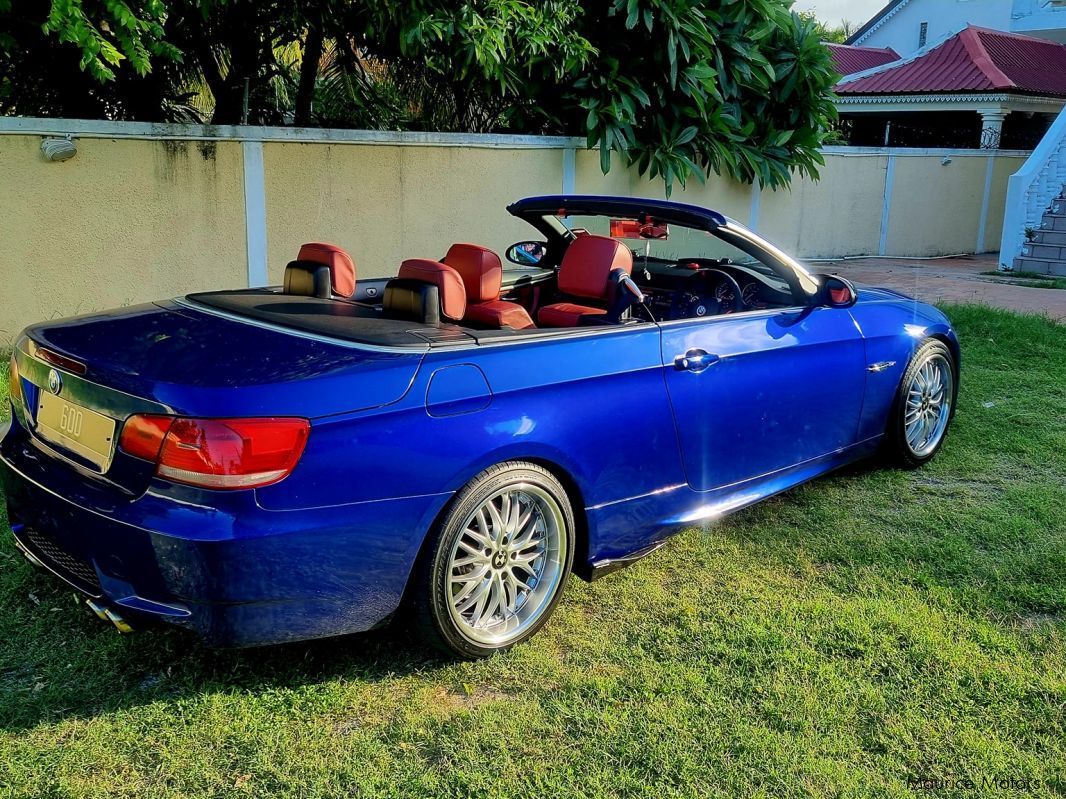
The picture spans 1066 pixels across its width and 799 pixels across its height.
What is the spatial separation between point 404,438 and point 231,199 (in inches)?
245

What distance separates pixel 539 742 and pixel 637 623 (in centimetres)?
83

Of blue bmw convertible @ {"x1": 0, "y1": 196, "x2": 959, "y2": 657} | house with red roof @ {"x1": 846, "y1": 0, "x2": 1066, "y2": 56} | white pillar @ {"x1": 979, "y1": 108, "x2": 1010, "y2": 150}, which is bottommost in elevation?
blue bmw convertible @ {"x1": 0, "y1": 196, "x2": 959, "y2": 657}

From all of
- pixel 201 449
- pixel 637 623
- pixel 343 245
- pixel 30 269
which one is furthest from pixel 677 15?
pixel 201 449

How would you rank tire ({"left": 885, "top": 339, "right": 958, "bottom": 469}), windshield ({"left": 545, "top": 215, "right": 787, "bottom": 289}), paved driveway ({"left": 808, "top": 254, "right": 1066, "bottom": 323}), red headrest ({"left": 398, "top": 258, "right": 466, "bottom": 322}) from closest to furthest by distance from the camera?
red headrest ({"left": 398, "top": 258, "right": 466, "bottom": 322}), windshield ({"left": 545, "top": 215, "right": 787, "bottom": 289}), tire ({"left": 885, "top": 339, "right": 958, "bottom": 469}), paved driveway ({"left": 808, "top": 254, "right": 1066, "bottom": 323})

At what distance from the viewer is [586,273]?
4211 mm

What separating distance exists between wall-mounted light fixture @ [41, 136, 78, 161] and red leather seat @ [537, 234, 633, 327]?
4.97 meters

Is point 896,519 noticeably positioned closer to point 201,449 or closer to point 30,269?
point 201,449

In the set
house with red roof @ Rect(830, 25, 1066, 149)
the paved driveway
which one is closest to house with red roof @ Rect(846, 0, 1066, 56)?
house with red roof @ Rect(830, 25, 1066, 149)

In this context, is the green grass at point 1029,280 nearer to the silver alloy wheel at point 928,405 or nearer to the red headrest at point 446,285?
the silver alloy wheel at point 928,405

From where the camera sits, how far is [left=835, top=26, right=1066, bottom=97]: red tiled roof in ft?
62.7

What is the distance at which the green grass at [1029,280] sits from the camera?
12727mm

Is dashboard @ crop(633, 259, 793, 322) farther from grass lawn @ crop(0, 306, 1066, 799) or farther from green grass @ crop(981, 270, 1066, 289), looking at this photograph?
green grass @ crop(981, 270, 1066, 289)

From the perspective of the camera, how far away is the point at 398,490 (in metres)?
2.90

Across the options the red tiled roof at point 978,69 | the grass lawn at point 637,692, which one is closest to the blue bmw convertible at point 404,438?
the grass lawn at point 637,692
